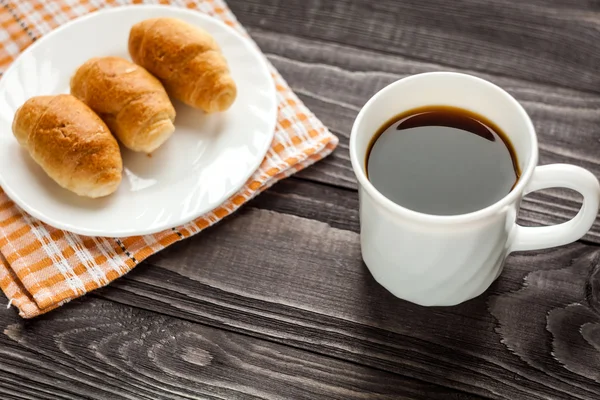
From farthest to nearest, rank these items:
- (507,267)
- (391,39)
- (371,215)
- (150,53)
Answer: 1. (391,39)
2. (150,53)
3. (507,267)
4. (371,215)

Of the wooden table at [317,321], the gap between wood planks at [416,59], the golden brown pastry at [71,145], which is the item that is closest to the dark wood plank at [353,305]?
the wooden table at [317,321]

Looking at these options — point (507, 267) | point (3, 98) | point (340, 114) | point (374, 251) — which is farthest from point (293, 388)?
point (3, 98)

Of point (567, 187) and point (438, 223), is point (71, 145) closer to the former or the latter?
point (438, 223)

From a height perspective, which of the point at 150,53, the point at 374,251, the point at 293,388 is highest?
the point at 150,53

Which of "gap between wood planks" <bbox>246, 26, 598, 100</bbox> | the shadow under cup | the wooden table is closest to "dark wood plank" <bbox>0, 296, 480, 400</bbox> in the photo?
the wooden table

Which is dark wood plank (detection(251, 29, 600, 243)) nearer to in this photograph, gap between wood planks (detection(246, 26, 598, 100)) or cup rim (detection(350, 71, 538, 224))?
gap between wood planks (detection(246, 26, 598, 100))

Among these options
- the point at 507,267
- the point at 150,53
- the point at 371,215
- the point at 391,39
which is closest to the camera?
the point at 371,215

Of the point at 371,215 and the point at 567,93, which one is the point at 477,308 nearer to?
the point at 371,215
